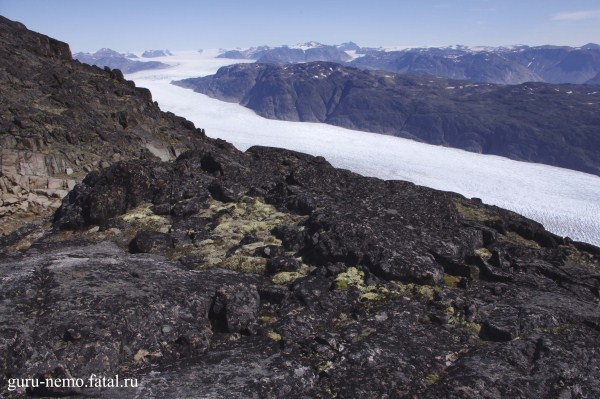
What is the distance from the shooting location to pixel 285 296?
14164 mm

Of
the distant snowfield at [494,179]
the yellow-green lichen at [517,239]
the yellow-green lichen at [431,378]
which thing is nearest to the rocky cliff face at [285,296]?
the yellow-green lichen at [431,378]

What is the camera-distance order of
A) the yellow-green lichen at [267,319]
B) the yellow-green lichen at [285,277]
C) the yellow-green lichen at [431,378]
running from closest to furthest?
1. the yellow-green lichen at [431,378]
2. the yellow-green lichen at [267,319]
3. the yellow-green lichen at [285,277]

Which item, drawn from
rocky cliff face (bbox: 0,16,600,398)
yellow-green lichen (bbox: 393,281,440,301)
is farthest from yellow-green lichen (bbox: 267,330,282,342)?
yellow-green lichen (bbox: 393,281,440,301)

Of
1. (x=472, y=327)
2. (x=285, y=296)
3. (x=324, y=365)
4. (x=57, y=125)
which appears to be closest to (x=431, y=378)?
(x=324, y=365)

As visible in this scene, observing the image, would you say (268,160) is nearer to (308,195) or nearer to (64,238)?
(308,195)

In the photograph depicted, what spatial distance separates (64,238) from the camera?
19.0m

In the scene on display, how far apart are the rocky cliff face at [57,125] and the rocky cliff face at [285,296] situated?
20.9ft

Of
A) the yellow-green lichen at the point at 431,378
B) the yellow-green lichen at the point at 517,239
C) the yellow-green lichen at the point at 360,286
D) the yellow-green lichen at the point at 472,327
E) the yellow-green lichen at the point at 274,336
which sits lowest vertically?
the yellow-green lichen at the point at 517,239

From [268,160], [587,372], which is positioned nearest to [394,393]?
[587,372]

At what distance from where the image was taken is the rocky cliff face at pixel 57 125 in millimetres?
26016

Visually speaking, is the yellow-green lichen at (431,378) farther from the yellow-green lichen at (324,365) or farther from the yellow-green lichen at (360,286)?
the yellow-green lichen at (360,286)

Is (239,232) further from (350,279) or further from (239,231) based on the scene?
(350,279)

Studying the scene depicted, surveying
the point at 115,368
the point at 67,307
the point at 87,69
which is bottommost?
the point at 115,368

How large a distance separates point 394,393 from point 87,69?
55.7m
